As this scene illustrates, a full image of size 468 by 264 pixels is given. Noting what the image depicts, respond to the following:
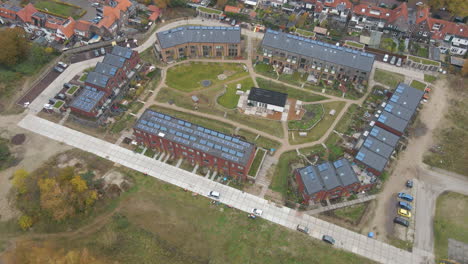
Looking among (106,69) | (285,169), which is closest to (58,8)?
(106,69)

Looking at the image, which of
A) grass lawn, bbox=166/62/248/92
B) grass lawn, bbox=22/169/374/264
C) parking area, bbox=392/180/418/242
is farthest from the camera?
grass lawn, bbox=166/62/248/92

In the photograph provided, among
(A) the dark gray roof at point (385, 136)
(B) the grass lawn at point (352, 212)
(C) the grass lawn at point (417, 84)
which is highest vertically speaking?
(C) the grass lawn at point (417, 84)

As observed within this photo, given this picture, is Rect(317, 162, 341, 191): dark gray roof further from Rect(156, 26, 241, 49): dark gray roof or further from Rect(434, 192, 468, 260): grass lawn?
Rect(156, 26, 241, 49): dark gray roof

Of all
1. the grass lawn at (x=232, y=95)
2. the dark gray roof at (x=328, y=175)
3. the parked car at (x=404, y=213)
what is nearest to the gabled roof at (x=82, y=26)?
the grass lawn at (x=232, y=95)

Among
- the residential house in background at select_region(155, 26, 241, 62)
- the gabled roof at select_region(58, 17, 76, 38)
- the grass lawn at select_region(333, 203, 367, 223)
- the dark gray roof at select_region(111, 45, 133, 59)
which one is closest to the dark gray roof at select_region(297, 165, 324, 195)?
the grass lawn at select_region(333, 203, 367, 223)

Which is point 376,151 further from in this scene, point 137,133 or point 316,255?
point 137,133

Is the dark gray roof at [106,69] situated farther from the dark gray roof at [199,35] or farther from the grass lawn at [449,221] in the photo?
the grass lawn at [449,221]
